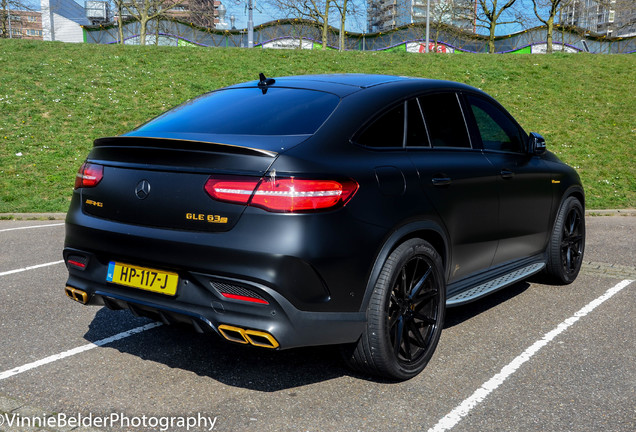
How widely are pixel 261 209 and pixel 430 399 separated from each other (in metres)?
1.39

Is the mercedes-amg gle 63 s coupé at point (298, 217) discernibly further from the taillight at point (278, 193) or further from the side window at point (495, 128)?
the side window at point (495, 128)

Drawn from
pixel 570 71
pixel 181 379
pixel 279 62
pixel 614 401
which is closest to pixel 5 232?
pixel 181 379

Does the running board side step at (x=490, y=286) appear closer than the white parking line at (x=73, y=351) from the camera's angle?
No

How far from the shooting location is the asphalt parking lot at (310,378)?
312cm

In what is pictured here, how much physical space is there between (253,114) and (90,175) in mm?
1002

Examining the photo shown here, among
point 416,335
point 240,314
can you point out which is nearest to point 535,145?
point 416,335

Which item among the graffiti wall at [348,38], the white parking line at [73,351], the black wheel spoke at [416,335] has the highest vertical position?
the graffiti wall at [348,38]

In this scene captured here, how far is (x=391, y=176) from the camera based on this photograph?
3.46 meters

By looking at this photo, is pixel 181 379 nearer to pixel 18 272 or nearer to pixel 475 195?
pixel 475 195

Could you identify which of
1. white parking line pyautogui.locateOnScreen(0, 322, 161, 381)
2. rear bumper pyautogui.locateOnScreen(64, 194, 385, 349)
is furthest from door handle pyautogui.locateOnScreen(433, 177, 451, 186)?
white parking line pyautogui.locateOnScreen(0, 322, 161, 381)

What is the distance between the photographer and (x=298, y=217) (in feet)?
9.80

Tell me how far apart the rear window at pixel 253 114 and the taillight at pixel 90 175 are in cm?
Answer: 34

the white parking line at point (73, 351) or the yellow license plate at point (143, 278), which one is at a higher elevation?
the yellow license plate at point (143, 278)

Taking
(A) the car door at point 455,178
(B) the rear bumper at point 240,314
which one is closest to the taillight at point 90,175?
(B) the rear bumper at point 240,314
